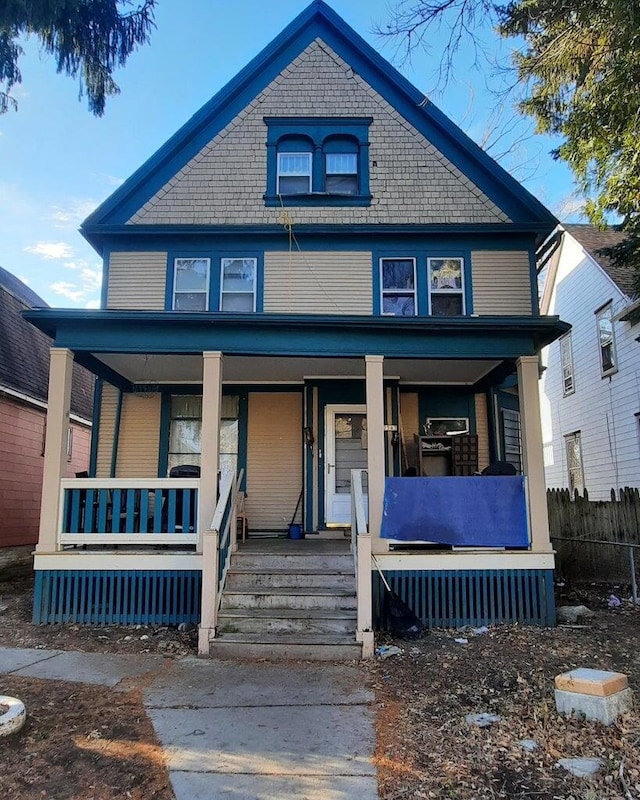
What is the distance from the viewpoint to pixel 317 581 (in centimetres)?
694

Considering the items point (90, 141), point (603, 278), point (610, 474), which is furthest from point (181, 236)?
point (610, 474)

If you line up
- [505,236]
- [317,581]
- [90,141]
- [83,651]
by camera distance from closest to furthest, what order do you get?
[83,651], [317,581], [505,236], [90,141]

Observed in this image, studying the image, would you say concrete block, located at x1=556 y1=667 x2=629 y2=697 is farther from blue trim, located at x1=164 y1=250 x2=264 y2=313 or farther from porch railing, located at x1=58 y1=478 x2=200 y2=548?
blue trim, located at x1=164 y1=250 x2=264 y2=313

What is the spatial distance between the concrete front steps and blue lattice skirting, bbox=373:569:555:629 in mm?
572

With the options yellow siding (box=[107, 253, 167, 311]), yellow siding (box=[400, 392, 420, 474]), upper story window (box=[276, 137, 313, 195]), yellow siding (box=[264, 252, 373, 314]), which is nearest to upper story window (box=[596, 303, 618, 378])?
yellow siding (box=[400, 392, 420, 474])

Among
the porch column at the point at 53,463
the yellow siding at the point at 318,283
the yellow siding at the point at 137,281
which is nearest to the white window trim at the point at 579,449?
the yellow siding at the point at 318,283

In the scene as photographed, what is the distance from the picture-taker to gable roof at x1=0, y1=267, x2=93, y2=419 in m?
11.8

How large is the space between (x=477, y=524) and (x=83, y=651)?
14.6ft

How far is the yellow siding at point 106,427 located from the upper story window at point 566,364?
11.7 metres

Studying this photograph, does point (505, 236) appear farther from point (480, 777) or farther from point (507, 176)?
point (480, 777)

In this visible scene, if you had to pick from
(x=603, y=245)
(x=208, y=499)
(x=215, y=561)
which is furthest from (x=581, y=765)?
(x=603, y=245)

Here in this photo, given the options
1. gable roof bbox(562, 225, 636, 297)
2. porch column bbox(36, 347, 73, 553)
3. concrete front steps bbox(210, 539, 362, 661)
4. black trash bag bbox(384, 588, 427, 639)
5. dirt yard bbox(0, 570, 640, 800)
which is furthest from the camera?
gable roof bbox(562, 225, 636, 297)

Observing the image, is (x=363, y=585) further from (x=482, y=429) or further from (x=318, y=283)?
(x=318, y=283)

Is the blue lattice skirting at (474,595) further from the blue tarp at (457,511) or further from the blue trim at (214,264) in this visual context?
the blue trim at (214,264)
